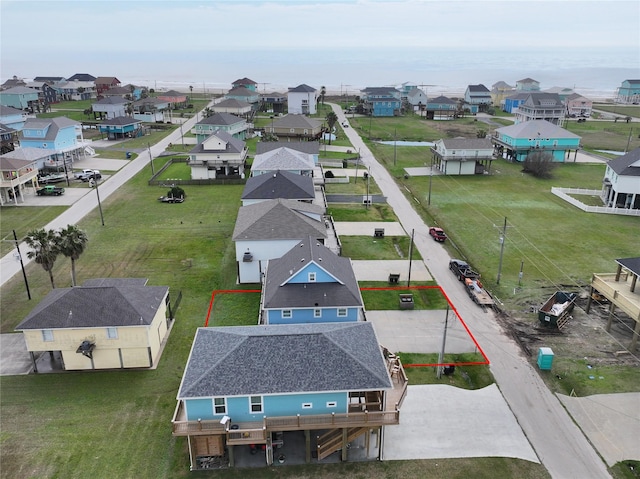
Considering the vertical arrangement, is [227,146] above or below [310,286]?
above

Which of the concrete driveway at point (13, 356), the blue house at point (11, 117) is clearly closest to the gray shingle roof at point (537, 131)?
the concrete driveway at point (13, 356)

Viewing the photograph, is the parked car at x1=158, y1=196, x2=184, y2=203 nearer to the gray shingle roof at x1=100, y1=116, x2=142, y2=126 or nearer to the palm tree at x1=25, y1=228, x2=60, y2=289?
the palm tree at x1=25, y1=228, x2=60, y2=289

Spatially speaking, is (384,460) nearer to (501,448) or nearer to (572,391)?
(501,448)

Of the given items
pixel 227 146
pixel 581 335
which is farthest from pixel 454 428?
pixel 227 146

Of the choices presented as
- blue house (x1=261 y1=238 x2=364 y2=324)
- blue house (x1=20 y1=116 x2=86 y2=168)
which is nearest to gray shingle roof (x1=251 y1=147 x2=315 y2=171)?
blue house (x1=261 y1=238 x2=364 y2=324)

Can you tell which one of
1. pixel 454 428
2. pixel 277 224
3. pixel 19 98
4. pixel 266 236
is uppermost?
pixel 19 98

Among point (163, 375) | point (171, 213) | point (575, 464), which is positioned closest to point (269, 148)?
point (171, 213)

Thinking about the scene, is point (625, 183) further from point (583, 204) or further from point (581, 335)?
point (581, 335)
